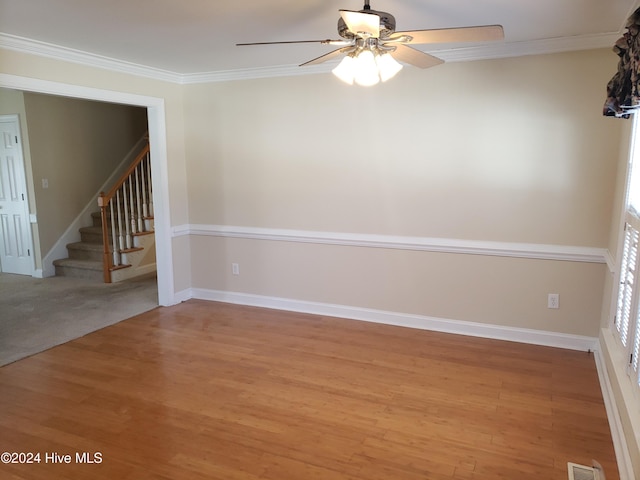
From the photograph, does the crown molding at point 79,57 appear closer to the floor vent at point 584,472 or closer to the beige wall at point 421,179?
the beige wall at point 421,179

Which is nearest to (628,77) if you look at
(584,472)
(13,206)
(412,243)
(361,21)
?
(361,21)

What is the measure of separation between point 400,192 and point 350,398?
184 centimetres

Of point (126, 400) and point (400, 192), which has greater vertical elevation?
point (400, 192)

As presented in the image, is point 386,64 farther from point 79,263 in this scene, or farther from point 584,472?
point 79,263

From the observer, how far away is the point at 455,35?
2.05 meters

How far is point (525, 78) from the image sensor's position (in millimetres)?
3445

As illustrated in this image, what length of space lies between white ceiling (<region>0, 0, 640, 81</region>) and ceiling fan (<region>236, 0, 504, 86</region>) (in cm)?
43

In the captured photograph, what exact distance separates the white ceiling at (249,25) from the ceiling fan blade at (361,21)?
0.66m

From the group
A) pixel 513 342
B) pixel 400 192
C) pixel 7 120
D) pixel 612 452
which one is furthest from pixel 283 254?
pixel 7 120

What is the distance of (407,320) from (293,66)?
2522 millimetres

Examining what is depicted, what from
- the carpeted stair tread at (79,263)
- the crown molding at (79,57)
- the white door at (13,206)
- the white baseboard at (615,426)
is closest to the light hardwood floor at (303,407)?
the white baseboard at (615,426)

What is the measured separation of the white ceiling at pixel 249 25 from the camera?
8.32ft

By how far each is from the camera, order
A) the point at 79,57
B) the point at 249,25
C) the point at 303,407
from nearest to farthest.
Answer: the point at 303,407 → the point at 249,25 → the point at 79,57

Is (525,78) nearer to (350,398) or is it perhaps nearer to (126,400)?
(350,398)
